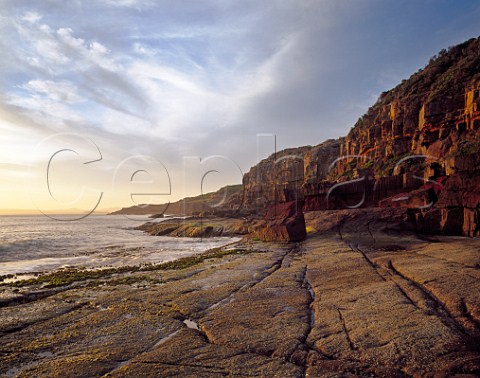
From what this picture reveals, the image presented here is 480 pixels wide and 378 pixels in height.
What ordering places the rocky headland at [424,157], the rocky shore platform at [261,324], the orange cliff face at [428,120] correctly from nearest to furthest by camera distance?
the rocky shore platform at [261,324]
the rocky headland at [424,157]
the orange cliff face at [428,120]

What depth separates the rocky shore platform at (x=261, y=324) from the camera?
208 inches

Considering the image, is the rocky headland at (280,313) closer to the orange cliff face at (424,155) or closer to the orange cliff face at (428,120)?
the orange cliff face at (424,155)

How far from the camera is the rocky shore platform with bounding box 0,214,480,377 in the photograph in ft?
17.3

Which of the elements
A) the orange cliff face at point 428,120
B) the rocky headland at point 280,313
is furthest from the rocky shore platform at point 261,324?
the orange cliff face at point 428,120

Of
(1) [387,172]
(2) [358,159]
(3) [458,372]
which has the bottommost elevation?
(3) [458,372]

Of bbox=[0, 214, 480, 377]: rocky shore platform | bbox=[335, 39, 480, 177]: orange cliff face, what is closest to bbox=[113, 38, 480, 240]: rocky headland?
bbox=[335, 39, 480, 177]: orange cliff face

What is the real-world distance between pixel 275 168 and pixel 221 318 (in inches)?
4990

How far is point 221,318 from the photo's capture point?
7.84 m

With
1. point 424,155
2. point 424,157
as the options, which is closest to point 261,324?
point 424,155

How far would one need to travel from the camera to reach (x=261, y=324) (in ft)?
23.7

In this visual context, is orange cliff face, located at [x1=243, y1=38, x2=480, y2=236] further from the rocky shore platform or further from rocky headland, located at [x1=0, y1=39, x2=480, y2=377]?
the rocky shore platform

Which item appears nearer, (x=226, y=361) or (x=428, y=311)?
(x=226, y=361)

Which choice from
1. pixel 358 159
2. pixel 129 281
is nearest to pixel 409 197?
pixel 129 281

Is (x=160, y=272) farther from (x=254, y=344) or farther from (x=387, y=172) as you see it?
(x=387, y=172)
